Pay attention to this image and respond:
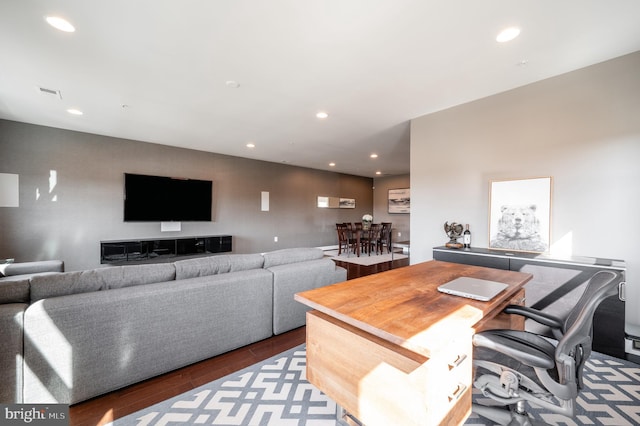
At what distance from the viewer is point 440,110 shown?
147 inches

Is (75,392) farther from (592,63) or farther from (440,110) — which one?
(592,63)

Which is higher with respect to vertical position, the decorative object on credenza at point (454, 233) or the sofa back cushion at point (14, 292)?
the decorative object on credenza at point (454, 233)

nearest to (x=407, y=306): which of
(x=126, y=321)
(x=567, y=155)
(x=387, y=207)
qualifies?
(x=126, y=321)

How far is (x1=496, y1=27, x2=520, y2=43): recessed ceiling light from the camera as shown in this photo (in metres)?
2.07

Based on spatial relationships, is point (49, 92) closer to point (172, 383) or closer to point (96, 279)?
point (96, 279)

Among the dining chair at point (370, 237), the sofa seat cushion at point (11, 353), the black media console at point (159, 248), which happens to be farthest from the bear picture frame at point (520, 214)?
Answer: the black media console at point (159, 248)

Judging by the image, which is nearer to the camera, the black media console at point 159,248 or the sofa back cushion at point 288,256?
the sofa back cushion at point 288,256

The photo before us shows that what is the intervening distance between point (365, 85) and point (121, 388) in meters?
3.48

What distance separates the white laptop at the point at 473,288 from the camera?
1384mm

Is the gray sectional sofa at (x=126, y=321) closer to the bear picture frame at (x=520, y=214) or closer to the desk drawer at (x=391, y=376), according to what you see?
the desk drawer at (x=391, y=376)

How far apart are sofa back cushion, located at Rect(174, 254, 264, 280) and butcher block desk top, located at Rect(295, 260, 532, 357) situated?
124 cm

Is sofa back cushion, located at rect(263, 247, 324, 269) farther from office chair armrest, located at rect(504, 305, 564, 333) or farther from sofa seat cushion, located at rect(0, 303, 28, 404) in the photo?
office chair armrest, located at rect(504, 305, 564, 333)

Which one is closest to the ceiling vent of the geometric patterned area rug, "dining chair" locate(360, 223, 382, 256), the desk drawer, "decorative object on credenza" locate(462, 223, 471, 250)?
the geometric patterned area rug

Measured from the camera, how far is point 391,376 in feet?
3.61
